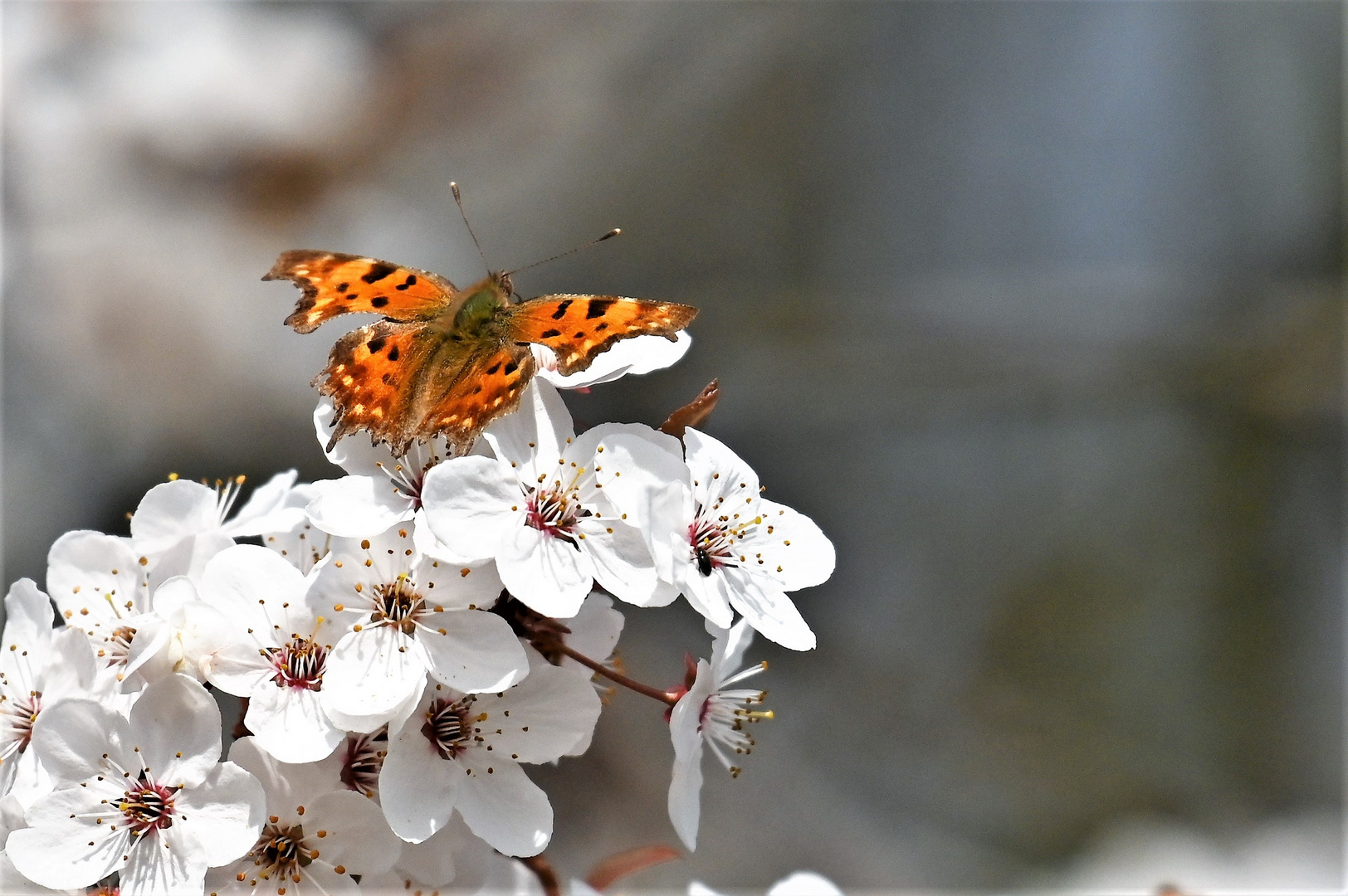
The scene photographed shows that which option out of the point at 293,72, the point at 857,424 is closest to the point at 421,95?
the point at 293,72

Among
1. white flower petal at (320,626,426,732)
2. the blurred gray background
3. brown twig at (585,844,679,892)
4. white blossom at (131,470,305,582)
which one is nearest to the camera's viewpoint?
white flower petal at (320,626,426,732)

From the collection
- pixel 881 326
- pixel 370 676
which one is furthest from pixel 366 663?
pixel 881 326

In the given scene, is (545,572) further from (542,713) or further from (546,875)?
(546,875)

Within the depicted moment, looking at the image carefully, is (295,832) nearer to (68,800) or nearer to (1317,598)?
(68,800)

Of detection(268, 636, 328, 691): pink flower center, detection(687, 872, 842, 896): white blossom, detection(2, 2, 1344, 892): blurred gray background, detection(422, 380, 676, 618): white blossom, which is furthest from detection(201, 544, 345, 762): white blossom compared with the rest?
detection(2, 2, 1344, 892): blurred gray background

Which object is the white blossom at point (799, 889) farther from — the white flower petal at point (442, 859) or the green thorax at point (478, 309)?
the green thorax at point (478, 309)

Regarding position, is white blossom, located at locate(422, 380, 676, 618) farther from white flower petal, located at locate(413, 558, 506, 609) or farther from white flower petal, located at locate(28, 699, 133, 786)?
white flower petal, located at locate(28, 699, 133, 786)
